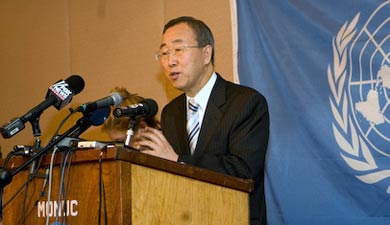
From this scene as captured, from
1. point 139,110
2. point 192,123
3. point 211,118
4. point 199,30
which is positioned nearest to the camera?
point 139,110

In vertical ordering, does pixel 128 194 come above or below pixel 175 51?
below

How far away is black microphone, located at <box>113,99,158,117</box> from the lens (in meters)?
2.07

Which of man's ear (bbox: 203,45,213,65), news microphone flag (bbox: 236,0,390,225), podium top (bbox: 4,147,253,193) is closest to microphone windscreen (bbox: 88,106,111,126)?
podium top (bbox: 4,147,253,193)

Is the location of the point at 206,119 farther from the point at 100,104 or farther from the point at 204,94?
the point at 100,104

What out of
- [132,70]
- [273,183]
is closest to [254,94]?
[273,183]

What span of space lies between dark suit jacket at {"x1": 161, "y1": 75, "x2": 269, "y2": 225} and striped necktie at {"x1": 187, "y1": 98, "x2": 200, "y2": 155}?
0.03 metres

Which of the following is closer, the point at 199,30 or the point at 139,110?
the point at 139,110

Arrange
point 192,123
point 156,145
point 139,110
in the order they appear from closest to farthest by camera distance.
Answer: point 139,110 < point 156,145 < point 192,123

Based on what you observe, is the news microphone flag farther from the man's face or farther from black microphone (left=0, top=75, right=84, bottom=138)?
black microphone (left=0, top=75, right=84, bottom=138)

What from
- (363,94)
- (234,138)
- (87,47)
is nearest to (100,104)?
(234,138)

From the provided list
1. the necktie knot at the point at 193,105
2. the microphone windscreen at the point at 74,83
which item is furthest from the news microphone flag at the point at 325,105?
the microphone windscreen at the point at 74,83

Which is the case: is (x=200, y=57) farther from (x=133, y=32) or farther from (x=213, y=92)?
(x=133, y=32)

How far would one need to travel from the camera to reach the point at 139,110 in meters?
2.15

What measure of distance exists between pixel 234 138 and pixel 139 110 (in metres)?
0.67
